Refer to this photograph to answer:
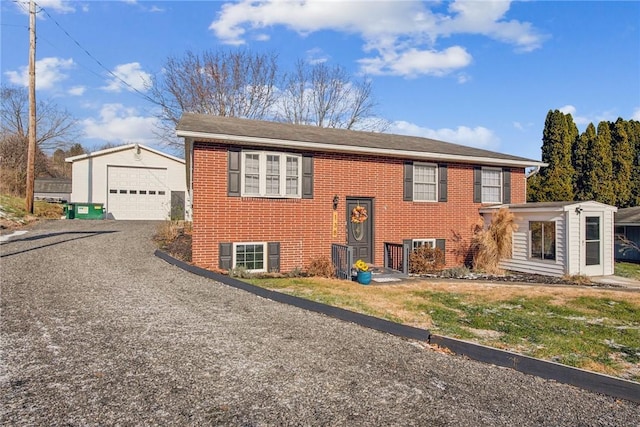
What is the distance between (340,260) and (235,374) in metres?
7.18

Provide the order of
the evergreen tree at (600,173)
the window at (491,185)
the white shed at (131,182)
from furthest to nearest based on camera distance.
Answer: the white shed at (131,182), the evergreen tree at (600,173), the window at (491,185)

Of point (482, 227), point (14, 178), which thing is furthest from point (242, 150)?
point (14, 178)

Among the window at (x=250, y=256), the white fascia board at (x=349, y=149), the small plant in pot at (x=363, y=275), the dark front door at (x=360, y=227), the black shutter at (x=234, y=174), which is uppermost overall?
the white fascia board at (x=349, y=149)

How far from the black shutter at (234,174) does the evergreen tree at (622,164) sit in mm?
21847

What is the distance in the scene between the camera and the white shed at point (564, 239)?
11281 millimetres

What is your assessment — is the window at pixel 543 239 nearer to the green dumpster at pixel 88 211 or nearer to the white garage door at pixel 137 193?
the white garage door at pixel 137 193

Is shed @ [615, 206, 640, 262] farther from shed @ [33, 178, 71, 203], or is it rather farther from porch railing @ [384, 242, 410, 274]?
shed @ [33, 178, 71, 203]

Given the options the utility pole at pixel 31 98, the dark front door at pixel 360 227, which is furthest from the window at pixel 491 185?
the utility pole at pixel 31 98

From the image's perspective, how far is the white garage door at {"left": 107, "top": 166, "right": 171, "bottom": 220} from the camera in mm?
23875

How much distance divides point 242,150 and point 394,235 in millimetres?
5275

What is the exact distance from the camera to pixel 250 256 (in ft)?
34.6

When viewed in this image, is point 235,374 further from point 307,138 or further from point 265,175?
point 307,138

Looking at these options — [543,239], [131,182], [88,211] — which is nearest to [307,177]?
[543,239]

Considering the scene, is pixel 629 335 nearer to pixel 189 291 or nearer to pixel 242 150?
pixel 189 291
